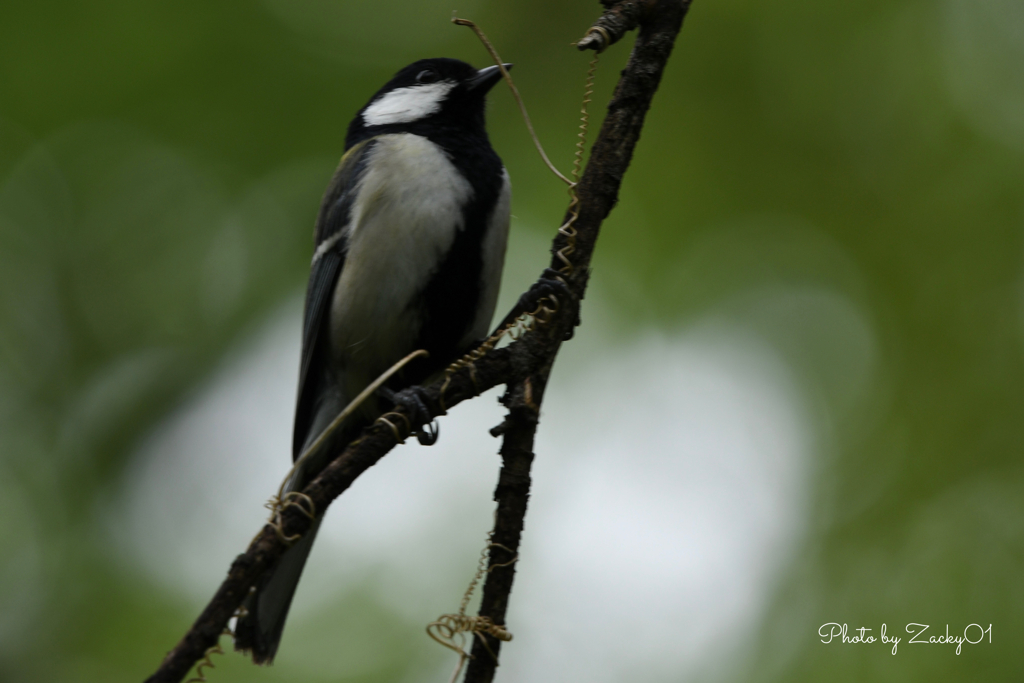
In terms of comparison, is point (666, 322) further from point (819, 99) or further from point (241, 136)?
point (241, 136)

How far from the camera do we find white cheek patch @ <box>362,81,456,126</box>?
277cm

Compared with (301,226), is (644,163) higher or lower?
higher

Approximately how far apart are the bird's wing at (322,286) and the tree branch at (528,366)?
0.95 meters

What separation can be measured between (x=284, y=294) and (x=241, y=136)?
0.87 m

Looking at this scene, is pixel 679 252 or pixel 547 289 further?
pixel 679 252

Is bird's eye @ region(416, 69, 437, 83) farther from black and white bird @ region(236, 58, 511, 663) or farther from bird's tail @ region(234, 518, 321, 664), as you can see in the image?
bird's tail @ region(234, 518, 321, 664)

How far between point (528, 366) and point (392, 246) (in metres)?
0.88

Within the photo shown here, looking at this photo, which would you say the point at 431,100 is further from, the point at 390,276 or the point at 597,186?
the point at 597,186

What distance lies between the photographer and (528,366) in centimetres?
163

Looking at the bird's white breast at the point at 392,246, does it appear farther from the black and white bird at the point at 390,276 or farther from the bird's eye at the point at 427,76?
the bird's eye at the point at 427,76

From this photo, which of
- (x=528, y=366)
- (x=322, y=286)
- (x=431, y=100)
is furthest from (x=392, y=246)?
(x=528, y=366)

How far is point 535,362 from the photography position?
5.34 feet

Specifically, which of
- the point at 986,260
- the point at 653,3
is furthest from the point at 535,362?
the point at 986,260

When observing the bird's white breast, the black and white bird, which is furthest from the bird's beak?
the bird's white breast
